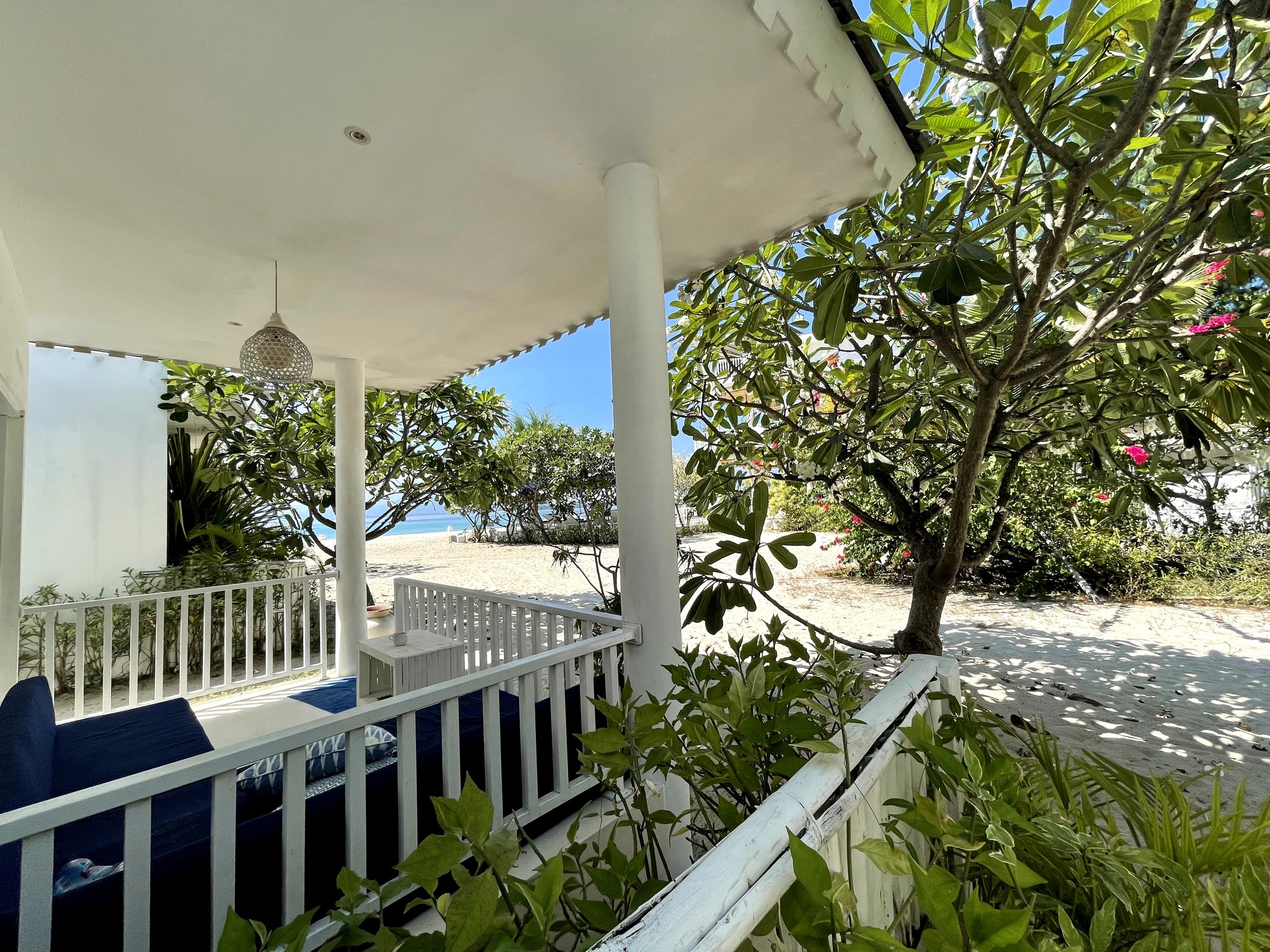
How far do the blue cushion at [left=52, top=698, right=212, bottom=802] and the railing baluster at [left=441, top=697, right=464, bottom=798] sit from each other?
3.83 feet

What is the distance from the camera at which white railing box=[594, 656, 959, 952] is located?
1.63 feet

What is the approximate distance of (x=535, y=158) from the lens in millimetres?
1863

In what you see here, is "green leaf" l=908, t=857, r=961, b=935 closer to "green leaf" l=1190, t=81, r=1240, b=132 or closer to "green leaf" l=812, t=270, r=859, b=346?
"green leaf" l=812, t=270, r=859, b=346

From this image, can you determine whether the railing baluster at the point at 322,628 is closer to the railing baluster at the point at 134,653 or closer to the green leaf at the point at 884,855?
the railing baluster at the point at 134,653

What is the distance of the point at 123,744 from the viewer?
240 centimetres

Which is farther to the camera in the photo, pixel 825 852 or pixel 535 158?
pixel 535 158

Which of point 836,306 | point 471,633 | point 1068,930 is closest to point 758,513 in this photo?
point 836,306

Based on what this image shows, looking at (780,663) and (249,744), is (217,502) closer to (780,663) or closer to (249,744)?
(249,744)

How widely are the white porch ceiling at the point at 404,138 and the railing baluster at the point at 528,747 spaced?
71.1 inches

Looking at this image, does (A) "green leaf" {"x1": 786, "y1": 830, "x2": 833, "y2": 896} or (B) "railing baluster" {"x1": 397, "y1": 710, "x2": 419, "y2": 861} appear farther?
(B) "railing baluster" {"x1": 397, "y1": 710, "x2": 419, "y2": 861}

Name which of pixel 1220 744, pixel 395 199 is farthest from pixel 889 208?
pixel 1220 744

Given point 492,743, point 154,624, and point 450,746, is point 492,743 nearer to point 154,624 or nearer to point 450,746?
point 450,746

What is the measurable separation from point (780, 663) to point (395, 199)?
2.14 meters

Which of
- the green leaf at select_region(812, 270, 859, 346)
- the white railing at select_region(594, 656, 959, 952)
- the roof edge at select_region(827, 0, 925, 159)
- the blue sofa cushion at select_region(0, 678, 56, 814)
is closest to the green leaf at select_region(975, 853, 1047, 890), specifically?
the white railing at select_region(594, 656, 959, 952)
